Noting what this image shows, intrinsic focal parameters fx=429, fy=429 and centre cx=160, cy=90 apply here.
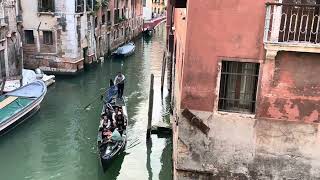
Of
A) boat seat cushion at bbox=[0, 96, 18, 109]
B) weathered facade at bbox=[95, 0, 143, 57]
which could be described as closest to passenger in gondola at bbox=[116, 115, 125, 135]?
boat seat cushion at bbox=[0, 96, 18, 109]

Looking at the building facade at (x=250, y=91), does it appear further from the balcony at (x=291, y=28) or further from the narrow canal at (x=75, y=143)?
the narrow canal at (x=75, y=143)

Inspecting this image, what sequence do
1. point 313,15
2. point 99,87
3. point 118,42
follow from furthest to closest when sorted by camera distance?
1. point 118,42
2. point 99,87
3. point 313,15

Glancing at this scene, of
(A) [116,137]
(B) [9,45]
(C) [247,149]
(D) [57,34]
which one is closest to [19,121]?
(A) [116,137]

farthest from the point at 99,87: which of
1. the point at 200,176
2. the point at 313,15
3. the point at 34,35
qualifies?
the point at 313,15

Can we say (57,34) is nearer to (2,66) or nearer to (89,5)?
(89,5)

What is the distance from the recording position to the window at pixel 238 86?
8031mm

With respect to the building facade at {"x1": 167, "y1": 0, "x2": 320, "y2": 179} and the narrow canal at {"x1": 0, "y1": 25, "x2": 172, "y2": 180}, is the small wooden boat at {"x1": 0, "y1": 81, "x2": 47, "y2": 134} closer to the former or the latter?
the narrow canal at {"x1": 0, "y1": 25, "x2": 172, "y2": 180}

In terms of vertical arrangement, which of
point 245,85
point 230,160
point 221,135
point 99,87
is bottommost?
point 99,87

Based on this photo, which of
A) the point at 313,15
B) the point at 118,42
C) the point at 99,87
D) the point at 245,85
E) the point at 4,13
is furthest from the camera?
the point at 118,42

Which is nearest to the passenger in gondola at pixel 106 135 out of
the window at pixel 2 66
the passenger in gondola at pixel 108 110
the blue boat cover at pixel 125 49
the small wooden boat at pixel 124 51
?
the passenger in gondola at pixel 108 110

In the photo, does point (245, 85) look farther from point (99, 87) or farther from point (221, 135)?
point (99, 87)

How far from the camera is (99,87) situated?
2264 centimetres

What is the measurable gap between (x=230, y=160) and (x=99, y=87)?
14999 millimetres

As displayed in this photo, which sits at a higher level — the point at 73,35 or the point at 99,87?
the point at 73,35
